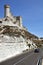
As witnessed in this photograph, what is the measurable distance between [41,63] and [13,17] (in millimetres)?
107550

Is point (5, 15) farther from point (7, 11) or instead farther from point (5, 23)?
point (5, 23)

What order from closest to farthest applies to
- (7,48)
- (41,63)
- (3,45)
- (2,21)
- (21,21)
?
1. (41,63)
2. (3,45)
3. (7,48)
4. (2,21)
5. (21,21)

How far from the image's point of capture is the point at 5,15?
114 m

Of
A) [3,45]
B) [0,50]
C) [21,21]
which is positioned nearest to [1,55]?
[0,50]

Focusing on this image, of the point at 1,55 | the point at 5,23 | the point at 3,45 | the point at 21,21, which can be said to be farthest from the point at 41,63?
the point at 21,21

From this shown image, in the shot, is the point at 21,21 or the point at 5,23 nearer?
the point at 5,23

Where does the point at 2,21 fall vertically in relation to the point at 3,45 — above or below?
above

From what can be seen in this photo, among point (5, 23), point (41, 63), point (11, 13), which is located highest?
point (11, 13)

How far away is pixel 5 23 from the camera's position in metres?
97.8

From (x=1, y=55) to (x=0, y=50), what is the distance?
33.2 inches

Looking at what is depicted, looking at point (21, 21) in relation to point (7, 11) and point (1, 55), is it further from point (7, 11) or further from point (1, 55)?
point (1, 55)

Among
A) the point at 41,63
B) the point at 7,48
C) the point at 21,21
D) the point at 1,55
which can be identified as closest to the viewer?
the point at 41,63

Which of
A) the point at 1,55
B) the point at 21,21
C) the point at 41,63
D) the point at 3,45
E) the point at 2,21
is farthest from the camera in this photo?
the point at 21,21

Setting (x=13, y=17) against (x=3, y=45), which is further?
(x=13, y=17)
